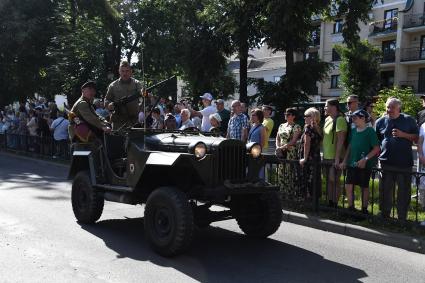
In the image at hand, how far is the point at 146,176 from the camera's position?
6211 millimetres

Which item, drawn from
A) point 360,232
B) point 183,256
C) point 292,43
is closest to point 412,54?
point 292,43

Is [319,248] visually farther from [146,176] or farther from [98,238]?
[98,238]

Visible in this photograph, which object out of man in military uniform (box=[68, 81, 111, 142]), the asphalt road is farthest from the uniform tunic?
the asphalt road

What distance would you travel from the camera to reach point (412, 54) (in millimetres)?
39781

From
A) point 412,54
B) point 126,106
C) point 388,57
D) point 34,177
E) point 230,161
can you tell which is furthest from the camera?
point 388,57

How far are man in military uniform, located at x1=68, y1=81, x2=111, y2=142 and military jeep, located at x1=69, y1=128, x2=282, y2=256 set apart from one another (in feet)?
0.91

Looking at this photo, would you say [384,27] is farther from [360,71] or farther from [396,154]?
[396,154]

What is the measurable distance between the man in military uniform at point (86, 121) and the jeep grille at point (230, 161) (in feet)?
7.25

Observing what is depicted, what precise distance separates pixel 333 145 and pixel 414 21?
35.3 meters

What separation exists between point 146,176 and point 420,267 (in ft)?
11.4

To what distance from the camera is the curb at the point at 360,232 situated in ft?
20.8

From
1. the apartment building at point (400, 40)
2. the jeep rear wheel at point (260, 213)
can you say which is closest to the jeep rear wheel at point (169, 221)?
the jeep rear wheel at point (260, 213)

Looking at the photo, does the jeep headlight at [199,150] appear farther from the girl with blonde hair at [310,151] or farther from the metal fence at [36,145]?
the metal fence at [36,145]

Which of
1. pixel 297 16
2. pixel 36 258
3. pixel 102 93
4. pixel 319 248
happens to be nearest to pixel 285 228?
pixel 319 248
